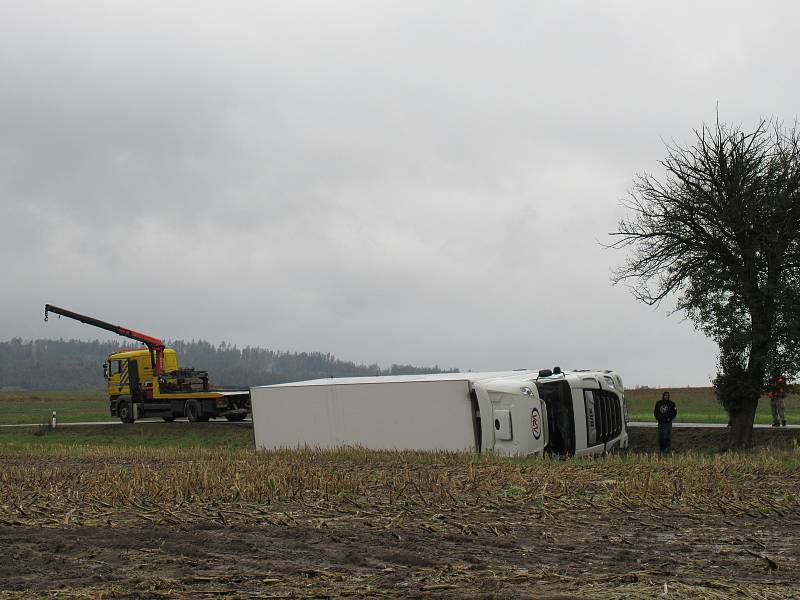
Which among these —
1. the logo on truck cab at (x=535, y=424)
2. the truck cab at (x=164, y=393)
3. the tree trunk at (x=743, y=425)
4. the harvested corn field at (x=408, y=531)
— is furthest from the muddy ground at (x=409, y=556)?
the truck cab at (x=164, y=393)

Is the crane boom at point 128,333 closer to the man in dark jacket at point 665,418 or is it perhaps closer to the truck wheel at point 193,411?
the truck wheel at point 193,411

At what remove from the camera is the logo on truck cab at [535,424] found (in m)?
20.7

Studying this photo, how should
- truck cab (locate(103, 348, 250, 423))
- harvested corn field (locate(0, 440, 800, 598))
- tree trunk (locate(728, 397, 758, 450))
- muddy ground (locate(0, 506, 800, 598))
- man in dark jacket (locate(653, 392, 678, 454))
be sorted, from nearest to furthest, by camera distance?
muddy ground (locate(0, 506, 800, 598)) → harvested corn field (locate(0, 440, 800, 598)) → man in dark jacket (locate(653, 392, 678, 454)) → tree trunk (locate(728, 397, 758, 450)) → truck cab (locate(103, 348, 250, 423))

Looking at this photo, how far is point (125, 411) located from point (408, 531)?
130 feet

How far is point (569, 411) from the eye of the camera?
2259cm

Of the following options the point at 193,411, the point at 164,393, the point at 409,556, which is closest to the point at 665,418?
the point at 409,556

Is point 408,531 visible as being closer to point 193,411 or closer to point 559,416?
point 559,416

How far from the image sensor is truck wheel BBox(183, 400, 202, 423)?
44.4m

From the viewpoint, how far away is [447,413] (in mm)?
20906

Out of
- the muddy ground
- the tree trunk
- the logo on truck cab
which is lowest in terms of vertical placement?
the tree trunk

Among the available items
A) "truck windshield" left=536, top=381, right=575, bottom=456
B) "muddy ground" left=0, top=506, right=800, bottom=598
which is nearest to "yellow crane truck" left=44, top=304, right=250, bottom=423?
"truck windshield" left=536, top=381, right=575, bottom=456

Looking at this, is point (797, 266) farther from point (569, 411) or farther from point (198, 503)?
point (198, 503)

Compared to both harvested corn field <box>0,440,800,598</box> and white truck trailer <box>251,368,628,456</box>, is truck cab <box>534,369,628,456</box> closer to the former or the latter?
white truck trailer <box>251,368,628,456</box>

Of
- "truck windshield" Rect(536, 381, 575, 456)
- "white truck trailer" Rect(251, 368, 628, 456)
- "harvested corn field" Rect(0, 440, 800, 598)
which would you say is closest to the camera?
"harvested corn field" Rect(0, 440, 800, 598)
